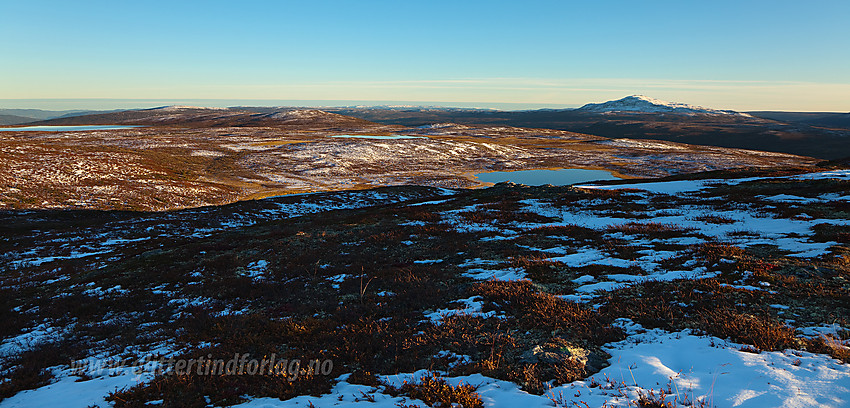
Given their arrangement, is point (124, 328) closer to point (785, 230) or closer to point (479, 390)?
point (479, 390)

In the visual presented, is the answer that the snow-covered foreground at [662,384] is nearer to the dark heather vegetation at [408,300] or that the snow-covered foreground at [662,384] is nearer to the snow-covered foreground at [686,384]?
the snow-covered foreground at [686,384]

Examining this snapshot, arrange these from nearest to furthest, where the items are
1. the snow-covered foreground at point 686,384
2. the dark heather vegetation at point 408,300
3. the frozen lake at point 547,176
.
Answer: the snow-covered foreground at point 686,384 → the dark heather vegetation at point 408,300 → the frozen lake at point 547,176

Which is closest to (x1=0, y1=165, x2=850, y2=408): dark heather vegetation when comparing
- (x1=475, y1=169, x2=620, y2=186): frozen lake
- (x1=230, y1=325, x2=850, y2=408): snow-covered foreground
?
(x1=230, y1=325, x2=850, y2=408): snow-covered foreground

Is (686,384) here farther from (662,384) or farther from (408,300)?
(408,300)

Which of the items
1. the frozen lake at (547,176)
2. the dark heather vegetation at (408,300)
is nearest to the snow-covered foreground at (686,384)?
the dark heather vegetation at (408,300)

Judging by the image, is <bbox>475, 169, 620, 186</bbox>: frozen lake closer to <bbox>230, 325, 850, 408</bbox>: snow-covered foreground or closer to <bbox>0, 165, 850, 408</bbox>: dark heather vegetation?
<bbox>0, 165, 850, 408</bbox>: dark heather vegetation

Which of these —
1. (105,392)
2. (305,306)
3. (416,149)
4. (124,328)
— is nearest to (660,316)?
(305,306)

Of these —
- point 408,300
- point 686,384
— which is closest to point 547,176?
point 408,300

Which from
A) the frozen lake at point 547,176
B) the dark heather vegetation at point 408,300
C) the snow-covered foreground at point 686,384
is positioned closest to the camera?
the snow-covered foreground at point 686,384
